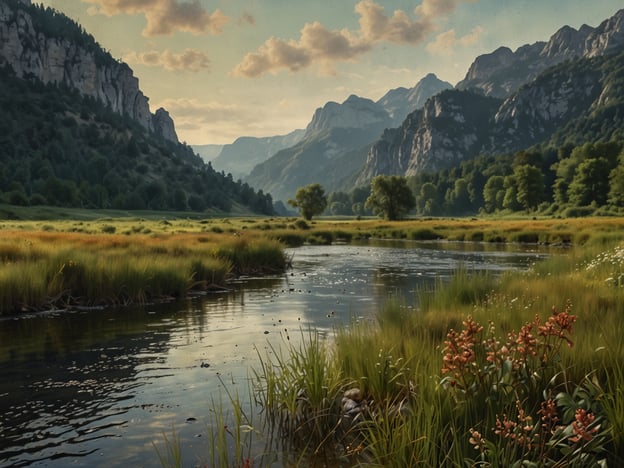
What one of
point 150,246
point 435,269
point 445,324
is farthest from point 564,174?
point 445,324

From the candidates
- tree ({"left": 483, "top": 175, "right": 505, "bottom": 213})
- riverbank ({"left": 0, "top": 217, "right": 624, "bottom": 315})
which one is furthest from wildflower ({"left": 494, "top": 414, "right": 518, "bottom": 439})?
tree ({"left": 483, "top": 175, "right": 505, "bottom": 213})

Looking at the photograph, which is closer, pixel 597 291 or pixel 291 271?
pixel 597 291

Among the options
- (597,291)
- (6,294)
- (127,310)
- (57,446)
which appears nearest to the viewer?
(57,446)

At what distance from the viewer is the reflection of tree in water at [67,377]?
30.2ft

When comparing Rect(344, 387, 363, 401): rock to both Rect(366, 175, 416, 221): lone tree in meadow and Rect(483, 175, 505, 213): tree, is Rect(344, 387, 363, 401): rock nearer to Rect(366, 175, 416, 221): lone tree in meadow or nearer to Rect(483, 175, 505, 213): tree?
Rect(366, 175, 416, 221): lone tree in meadow

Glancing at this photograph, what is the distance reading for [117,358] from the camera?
14.5m

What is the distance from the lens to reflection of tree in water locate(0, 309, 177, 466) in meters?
9.20

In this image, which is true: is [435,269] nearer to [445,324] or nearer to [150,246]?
[150,246]

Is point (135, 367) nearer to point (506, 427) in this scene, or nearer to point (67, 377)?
point (67, 377)

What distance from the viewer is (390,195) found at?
134 m

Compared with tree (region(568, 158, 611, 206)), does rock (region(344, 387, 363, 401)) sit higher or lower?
lower

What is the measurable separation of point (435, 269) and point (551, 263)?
38.0ft

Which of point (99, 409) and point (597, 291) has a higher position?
point (597, 291)

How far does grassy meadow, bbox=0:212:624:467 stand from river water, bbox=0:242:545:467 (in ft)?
2.52
